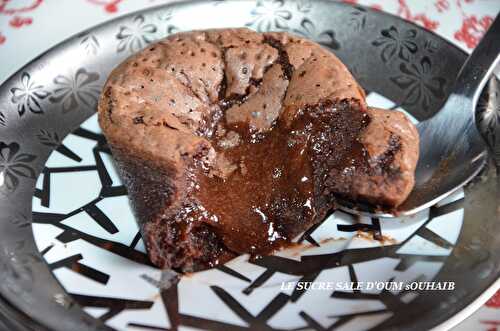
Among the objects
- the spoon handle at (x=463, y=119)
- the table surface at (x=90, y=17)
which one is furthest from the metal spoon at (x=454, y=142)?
the table surface at (x=90, y=17)

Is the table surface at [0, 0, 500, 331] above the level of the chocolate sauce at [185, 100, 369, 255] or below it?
above

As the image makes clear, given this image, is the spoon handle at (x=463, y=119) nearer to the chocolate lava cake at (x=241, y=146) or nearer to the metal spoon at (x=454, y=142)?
the metal spoon at (x=454, y=142)

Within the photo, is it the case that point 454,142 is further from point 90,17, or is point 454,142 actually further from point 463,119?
point 90,17

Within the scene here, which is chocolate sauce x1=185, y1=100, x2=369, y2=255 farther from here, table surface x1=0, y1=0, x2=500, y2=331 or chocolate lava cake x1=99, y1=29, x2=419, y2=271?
table surface x1=0, y1=0, x2=500, y2=331

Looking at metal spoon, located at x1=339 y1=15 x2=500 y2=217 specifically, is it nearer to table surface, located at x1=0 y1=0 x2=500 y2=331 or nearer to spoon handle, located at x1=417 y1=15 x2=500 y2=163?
spoon handle, located at x1=417 y1=15 x2=500 y2=163

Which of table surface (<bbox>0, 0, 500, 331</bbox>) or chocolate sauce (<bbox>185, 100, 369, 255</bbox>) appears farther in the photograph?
table surface (<bbox>0, 0, 500, 331</bbox>)

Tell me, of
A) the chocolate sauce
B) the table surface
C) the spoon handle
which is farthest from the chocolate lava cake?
the table surface

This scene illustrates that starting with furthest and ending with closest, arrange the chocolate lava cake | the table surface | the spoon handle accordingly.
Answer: the table surface < the spoon handle < the chocolate lava cake

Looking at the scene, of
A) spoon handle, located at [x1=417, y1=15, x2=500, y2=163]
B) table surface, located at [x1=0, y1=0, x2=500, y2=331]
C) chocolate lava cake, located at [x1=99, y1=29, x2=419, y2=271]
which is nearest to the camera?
chocolate lava cake, located at [x1=99, y1=29, x2=419, y2=271]
